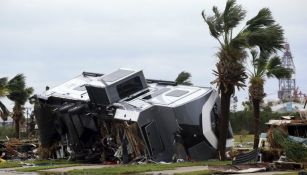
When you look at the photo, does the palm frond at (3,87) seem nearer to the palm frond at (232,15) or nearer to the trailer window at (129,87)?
the trailer window at (129,87)

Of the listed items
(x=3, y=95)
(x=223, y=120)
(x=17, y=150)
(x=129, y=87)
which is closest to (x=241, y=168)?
(x=223, y=120)

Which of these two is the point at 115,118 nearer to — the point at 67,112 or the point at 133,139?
the point at 133,139

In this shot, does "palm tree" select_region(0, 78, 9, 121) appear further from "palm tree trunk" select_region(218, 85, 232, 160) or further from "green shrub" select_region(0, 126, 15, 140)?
"green shrub" select_region(0, 126, 15, 140)

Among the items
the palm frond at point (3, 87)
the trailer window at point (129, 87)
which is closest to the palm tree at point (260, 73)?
the trailer window at point (129, 87)

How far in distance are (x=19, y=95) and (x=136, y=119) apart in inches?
912

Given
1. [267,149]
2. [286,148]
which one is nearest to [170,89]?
[267,149]

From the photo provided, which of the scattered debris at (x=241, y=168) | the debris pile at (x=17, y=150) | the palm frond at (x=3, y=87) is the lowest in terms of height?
the scattered debris at (x=241, y=168)

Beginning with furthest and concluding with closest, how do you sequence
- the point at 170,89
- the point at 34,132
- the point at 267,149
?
the point at 34,132 → the point at 170,89 → the point at 267,149

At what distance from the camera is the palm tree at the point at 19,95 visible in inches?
1713

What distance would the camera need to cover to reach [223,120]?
94.1 feet

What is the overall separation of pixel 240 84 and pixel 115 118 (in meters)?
6.54

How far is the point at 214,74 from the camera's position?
28625 mm

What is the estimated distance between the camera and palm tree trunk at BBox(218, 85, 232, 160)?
93.7ft

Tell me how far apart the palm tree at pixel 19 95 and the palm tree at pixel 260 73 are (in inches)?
743
